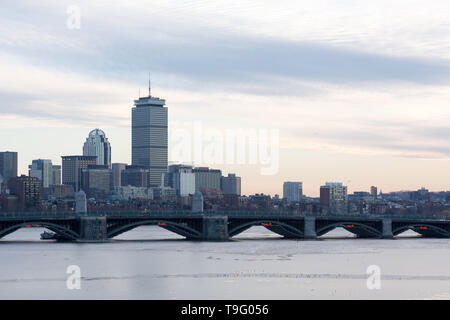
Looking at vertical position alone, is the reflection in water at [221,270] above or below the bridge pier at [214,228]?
below

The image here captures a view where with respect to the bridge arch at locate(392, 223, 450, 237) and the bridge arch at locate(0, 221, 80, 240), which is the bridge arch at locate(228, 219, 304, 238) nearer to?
the bridge arch at locate(392, 223, 450, 237)

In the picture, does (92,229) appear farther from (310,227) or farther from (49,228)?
(310,227)

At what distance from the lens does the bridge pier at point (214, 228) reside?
157m

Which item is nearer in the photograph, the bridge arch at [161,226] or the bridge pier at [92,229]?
the bridge pier at [92,229]

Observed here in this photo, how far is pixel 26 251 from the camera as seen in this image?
131m

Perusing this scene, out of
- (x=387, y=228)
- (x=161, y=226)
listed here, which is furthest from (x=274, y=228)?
(x=161, y=226)

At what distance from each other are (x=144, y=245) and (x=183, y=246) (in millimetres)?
7860

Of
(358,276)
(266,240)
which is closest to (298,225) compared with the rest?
(266,240)

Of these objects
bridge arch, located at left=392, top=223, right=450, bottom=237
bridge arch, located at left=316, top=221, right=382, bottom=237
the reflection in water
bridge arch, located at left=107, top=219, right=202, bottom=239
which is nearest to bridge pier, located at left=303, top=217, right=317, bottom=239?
bridge arch, located at left=316, top=221, right=382, bottom=237

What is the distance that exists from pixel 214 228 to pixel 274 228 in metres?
26.1

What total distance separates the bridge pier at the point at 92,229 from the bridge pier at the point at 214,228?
1835 cm

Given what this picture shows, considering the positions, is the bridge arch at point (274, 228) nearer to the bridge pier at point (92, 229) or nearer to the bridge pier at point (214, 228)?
the bridge pier at point (214, 228)

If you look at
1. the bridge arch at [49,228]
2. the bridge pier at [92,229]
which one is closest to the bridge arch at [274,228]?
the bridge pier at [92,229]
